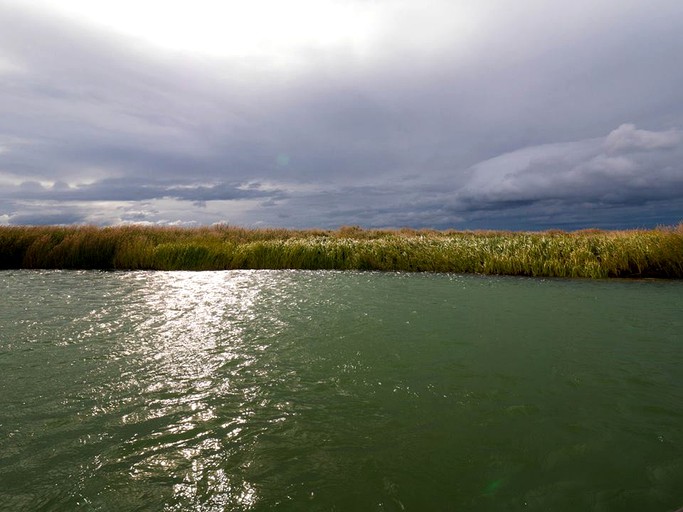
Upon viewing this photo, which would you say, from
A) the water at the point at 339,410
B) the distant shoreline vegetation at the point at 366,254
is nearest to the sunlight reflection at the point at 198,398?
the water at the point at 339,410

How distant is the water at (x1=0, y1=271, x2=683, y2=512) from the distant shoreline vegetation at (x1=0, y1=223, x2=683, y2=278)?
9221 mm

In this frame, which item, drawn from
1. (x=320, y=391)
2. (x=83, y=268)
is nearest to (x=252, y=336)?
(x=320, y=391)

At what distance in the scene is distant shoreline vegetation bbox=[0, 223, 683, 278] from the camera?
60.0ft

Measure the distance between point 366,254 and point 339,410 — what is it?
59.2ft

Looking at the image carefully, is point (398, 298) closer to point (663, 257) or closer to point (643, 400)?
point (643, 400)

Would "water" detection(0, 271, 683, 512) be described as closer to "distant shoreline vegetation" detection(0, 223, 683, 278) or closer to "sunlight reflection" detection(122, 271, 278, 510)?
"sunlight reflection" detection(122, 271, 278, 510)

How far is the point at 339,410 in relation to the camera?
4.86 meters

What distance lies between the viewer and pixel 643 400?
5.15 m

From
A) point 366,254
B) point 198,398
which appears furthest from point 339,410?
point 366,254

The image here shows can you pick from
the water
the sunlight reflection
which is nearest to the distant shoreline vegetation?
the water

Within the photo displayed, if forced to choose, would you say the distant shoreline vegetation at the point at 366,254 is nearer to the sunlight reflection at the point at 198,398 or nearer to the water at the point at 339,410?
the water at the point at 339,410

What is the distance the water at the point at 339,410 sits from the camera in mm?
3363

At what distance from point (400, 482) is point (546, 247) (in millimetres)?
19916

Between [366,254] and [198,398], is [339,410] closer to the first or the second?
[198,398]
